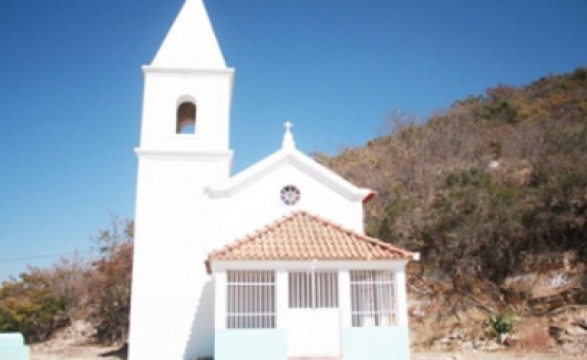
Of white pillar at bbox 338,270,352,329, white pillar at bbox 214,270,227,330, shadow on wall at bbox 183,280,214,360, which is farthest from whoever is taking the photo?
shadow on wall at bbox 183,280,214,360

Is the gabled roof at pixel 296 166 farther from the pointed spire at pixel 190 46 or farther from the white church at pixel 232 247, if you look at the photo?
the pointed spire at pixel 190 46

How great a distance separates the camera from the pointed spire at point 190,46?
19.1m

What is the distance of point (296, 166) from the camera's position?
57.1ft

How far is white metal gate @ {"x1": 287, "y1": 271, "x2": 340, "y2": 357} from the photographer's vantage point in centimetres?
1395

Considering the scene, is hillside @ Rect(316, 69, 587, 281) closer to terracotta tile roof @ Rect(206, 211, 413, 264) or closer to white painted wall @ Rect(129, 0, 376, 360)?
white painted wall @ Rect(129, 0, 376, 360)

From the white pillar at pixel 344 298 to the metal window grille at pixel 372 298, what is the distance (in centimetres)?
35

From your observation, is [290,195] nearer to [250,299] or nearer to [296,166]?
[296,166]

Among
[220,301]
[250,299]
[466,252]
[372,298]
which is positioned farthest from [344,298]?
[466,252]

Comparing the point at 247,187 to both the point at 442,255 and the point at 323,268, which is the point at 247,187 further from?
the point at 442,255

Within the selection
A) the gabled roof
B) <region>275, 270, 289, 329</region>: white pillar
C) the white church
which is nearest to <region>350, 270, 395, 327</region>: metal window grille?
the white church

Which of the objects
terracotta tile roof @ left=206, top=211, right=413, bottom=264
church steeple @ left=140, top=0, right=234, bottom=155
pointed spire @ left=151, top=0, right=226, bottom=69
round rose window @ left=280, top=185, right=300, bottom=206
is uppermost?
pointed spire @ left=151, top=0, right=226, bottom=69

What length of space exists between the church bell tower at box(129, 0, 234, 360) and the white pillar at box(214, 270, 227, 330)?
3180 millimetres

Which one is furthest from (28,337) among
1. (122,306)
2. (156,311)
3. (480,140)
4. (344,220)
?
(480,140)

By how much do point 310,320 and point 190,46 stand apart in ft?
38.0
